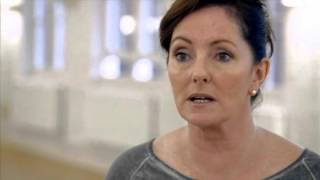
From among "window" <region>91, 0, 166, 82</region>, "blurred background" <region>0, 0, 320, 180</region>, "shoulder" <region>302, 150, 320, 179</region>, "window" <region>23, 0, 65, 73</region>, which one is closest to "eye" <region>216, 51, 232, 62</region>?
"shoulder" <region>302, 150, 320, 179</region>

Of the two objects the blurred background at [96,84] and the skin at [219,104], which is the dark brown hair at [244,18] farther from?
the blurred background at [96,84]

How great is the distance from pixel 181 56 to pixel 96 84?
5036 mm

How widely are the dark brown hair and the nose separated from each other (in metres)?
0.12

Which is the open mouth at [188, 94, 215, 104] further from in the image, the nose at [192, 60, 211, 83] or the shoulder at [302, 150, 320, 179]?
the shoulder at [302, 150, 320, 179]

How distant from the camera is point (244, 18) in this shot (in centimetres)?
125

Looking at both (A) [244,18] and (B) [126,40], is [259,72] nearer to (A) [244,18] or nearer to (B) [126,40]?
(A) [244,18]

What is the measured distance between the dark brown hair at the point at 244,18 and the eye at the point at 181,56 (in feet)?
0.19

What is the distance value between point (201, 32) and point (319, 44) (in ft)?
9.37

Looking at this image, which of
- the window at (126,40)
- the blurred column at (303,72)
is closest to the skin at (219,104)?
the blurred column at (303,72)

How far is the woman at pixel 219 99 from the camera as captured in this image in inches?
47.8

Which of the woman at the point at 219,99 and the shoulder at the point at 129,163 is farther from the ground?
the woman at the point at 219,99

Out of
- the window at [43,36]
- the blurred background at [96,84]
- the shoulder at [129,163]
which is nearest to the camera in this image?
the shoulder at [129,163]

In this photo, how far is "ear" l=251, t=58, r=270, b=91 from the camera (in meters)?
1.29

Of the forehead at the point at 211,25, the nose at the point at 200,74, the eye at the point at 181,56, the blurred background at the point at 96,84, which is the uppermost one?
the forehead at the point at 211,25
